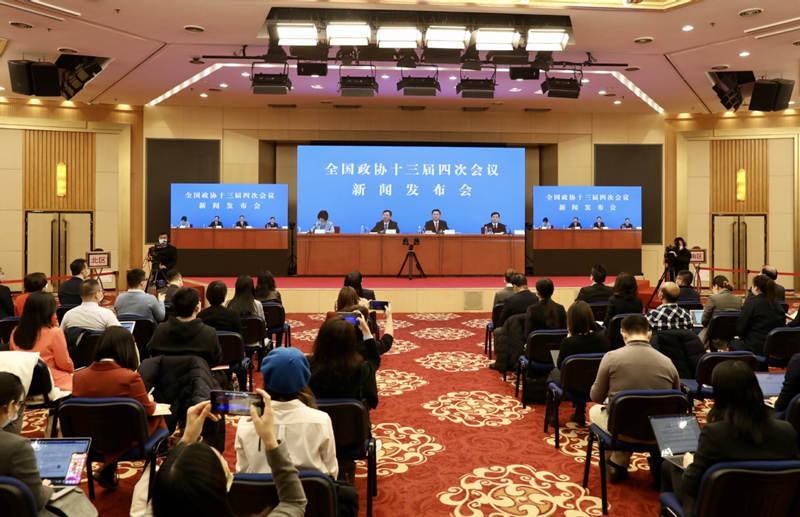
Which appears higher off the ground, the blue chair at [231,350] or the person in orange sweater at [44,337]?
the person in orange sweater at [44,337]

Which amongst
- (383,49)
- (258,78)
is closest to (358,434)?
(383,49)

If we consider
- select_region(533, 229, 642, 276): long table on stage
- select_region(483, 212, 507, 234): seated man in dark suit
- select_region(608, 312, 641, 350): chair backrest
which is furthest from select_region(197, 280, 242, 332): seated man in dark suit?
select_region(533, 229, 642, 276): long table on stage

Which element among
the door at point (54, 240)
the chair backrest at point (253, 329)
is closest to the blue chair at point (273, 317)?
the chair backrest at point (253, 329)

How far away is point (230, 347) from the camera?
4.97 meters

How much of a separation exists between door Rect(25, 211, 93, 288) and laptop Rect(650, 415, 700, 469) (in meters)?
13.6

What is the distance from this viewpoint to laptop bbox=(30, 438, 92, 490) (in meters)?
2.32

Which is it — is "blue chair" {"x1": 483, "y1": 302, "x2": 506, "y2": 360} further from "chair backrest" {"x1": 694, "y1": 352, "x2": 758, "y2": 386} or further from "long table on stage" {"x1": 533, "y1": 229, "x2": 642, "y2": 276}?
"long table on stage" {"x1": 533, "y1": 229, "x2": 642, "y2": 276}

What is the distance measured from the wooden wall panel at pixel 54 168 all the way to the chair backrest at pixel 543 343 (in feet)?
39.5

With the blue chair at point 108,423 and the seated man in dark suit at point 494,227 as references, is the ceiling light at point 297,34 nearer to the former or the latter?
the blue chair at point 108,423

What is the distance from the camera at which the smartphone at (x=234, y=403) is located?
5.41 ft

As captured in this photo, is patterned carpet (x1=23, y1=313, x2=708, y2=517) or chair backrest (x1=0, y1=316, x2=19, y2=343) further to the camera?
chair backrest (x1=0, y1=316, x2=19, y2=343)

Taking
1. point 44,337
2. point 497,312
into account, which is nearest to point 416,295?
point 497,312

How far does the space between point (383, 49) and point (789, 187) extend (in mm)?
10769

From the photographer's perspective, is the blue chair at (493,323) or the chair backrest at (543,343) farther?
the blue chair at (493,323)
